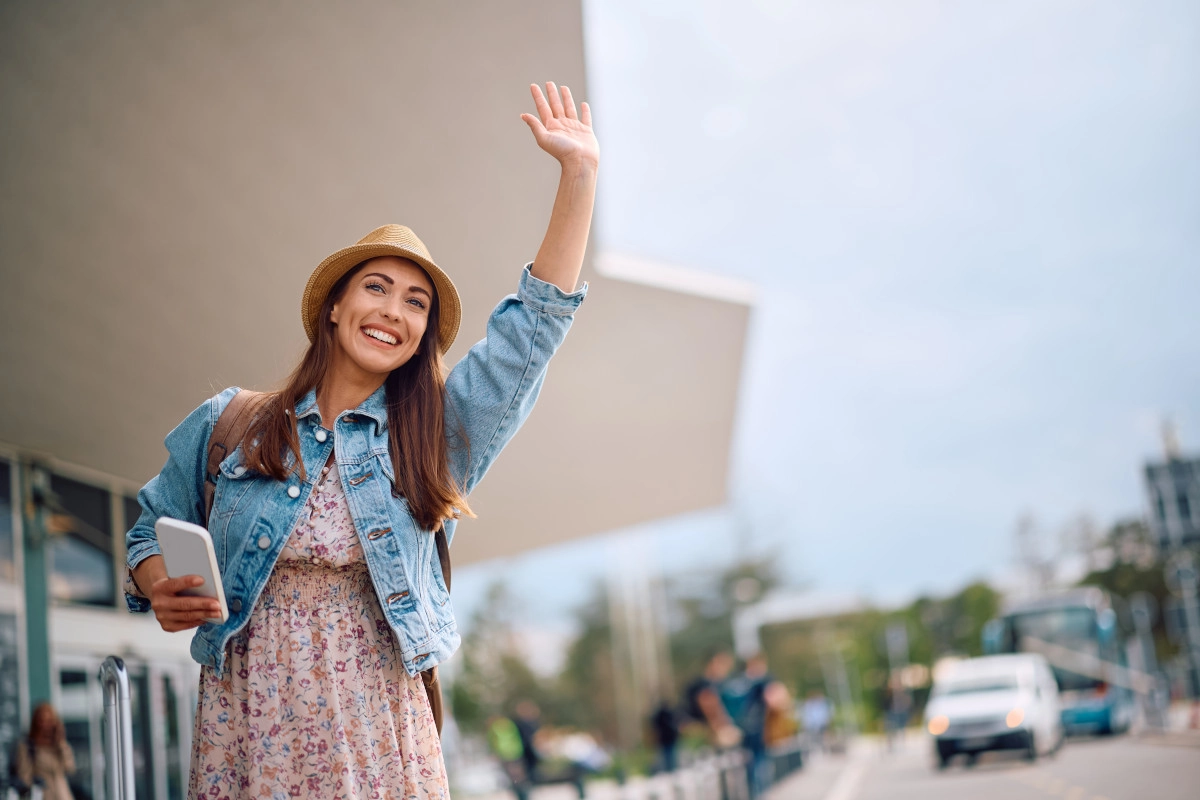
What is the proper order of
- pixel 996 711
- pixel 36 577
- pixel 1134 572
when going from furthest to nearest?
1. pixel 1134 572
2. pixel 996 711
3. pixel 36 577

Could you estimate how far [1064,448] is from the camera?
17438 cm

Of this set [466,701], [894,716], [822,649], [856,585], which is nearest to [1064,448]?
[856,585]

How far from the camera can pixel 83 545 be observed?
11453 millimetres

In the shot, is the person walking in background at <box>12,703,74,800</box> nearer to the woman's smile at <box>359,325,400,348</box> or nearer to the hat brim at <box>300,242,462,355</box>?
the hat brim at <box>300,242,462,355</box>

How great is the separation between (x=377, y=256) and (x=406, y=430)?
0.40 metres

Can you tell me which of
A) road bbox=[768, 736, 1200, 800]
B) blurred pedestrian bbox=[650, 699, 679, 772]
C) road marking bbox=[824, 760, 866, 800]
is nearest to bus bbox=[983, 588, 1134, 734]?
road bbox=[768, 736, 1200, 800]

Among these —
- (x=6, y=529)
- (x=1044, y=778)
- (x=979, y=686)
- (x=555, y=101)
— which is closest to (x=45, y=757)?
(x=6, y=529)

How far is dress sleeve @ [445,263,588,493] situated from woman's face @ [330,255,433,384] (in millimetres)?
131

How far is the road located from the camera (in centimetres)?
1097

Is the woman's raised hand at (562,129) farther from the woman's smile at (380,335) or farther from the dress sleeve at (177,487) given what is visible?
the dress sleeve at (177,487)

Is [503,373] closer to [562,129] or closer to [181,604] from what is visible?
[562,129]

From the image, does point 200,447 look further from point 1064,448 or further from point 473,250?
point 1064,448

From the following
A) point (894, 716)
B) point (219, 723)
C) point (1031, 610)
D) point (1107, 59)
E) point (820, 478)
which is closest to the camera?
point (219, 723)

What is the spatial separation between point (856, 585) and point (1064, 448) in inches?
4226
